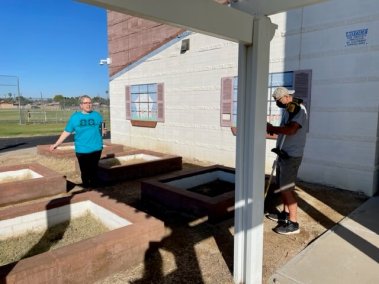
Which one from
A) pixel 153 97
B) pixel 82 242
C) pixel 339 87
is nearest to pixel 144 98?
pixel 153 97

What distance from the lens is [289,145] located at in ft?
12.2

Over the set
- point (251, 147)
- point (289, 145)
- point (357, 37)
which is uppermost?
point (357, 37)

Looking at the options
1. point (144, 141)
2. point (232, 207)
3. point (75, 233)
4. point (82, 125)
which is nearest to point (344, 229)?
point (232, 207)

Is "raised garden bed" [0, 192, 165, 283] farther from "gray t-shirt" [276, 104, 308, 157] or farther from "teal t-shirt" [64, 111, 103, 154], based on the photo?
"gray t-shirt" [276, 104, 308, 157]

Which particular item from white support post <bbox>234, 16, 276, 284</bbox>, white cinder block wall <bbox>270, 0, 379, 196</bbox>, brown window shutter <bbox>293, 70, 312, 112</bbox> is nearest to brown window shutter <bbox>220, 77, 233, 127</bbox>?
white cinder block wall <bbox>270, 0, 379, 196</bbox>

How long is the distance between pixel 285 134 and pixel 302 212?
158 centimetres

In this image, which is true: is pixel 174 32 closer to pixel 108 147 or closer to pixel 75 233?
pixel 108 147

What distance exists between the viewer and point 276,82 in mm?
6652

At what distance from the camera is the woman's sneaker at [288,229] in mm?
3803

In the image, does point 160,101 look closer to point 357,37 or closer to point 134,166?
point 134,166

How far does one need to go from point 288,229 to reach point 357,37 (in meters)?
3.81

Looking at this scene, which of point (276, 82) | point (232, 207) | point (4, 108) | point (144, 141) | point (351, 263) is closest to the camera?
point (351, 263)

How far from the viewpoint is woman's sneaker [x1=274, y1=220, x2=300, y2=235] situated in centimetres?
380

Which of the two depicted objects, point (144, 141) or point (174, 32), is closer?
point (174, 32)
